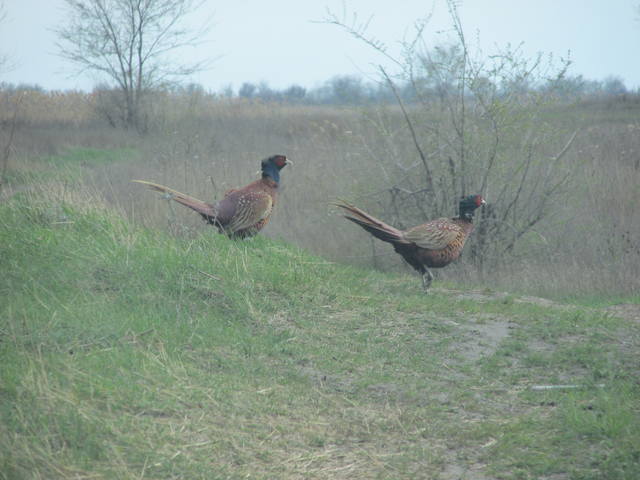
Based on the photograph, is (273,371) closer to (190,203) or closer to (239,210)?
(239,210)

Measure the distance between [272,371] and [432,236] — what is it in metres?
3.24

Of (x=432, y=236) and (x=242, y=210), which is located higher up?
(x=242, y=210)

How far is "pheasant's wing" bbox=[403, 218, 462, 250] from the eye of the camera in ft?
24.3

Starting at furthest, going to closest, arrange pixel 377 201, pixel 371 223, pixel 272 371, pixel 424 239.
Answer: pixel 377 201
pixel 424 239
pixel 371 223
pixel 272 371

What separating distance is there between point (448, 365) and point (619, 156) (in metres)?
11.3

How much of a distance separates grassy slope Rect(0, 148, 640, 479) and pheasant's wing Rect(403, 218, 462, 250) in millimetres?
613

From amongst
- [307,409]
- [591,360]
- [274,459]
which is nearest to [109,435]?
[274,459]

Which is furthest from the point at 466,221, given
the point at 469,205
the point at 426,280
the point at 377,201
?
the point at 377,201

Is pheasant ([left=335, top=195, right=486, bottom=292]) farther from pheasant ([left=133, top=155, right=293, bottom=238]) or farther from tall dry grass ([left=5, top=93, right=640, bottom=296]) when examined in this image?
tall dry grass ([left=5, top=93, right=640, bottom=296])

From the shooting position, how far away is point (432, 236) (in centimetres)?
743

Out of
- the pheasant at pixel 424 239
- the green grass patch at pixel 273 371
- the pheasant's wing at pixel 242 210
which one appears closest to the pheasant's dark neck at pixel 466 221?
the pheasant at pixel 424 239

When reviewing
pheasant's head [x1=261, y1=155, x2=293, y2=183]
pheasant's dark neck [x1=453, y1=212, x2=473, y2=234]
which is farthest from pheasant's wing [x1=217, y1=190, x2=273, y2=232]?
pheasant's dark neck [x1=453, y1=212, x2=473, y2=234]

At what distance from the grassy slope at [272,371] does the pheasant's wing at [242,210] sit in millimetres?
298

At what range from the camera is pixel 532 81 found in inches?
389
